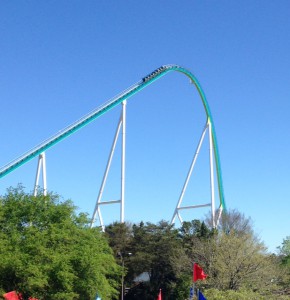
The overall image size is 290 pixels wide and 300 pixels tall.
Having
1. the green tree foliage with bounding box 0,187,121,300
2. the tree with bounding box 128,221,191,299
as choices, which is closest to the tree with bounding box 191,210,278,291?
the green tree foliage with bounding box 0,187,121,300

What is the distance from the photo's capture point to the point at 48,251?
24875 millimetres

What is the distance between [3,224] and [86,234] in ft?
15.5

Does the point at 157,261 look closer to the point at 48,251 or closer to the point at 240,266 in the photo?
the point at 240,266

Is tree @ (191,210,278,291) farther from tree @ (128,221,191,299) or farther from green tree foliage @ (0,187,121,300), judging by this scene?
tree @ (128,221,191,299)

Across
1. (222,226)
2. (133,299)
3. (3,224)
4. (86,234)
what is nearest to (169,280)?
(133,299)

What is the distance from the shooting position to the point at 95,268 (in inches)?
1043

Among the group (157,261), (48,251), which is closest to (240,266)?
(48,251)

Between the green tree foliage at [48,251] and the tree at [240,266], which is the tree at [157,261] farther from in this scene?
the green tree foliage at [48,251]

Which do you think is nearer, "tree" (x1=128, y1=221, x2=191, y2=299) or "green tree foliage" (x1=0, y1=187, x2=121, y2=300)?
"green tree foliage" (x1=0, y1=187, x2=121, y2=300)

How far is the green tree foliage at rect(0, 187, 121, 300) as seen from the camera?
78.9 feet

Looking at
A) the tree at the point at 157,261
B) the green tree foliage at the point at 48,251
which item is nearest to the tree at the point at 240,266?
the green tree foliage at the point at 48,251

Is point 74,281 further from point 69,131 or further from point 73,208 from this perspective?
point 69,131

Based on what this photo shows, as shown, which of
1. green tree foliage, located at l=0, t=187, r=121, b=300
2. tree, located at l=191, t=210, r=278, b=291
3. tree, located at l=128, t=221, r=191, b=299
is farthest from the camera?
tree, located at l=128, t=221, r=191, b=299

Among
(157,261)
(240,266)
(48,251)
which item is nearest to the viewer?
(48,251)
